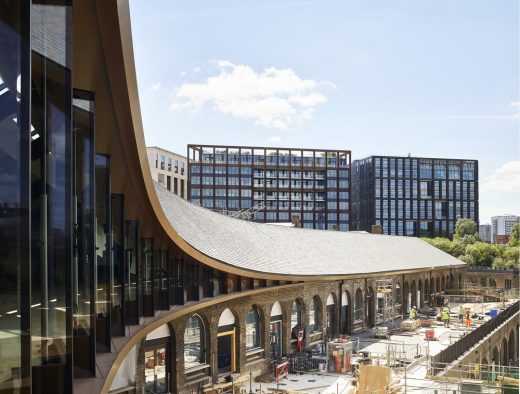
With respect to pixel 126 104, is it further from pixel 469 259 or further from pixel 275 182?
pixel 275 182

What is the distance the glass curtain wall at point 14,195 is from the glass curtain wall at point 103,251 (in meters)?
4.40

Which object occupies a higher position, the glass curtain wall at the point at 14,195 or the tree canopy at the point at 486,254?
the glass curtain wall at the point at 14,195

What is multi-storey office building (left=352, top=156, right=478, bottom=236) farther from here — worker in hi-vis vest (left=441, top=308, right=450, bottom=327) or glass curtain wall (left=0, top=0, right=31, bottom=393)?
glass curtain wall (left=0, top=0, right=31, bottom=393)

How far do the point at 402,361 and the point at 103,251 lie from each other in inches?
813

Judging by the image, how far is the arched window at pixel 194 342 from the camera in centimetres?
2123

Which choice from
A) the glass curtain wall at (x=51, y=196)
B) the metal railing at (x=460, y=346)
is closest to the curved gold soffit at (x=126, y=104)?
the glass curtain wall at (x=51, y=196)

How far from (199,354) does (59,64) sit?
17.2 m

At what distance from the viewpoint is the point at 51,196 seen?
6.50 metres

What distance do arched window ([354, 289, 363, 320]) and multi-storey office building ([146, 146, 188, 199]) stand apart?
174ft

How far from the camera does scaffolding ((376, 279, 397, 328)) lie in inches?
1546

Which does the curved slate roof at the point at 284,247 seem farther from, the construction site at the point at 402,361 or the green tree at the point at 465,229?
the green tree at the point at 465,229

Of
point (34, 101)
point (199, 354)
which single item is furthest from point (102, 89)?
point (199, 354)

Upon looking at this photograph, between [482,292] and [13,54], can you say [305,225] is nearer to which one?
[482,292]

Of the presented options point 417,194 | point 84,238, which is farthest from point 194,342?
point 417,194
